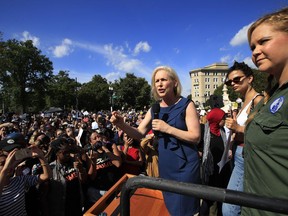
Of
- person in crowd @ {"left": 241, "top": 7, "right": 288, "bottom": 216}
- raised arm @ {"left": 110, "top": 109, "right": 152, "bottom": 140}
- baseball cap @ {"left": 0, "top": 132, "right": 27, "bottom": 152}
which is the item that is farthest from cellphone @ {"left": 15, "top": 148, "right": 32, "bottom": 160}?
person in crowd @ {"left": 241, "top": 7, "right": 288, "bottom": 216}

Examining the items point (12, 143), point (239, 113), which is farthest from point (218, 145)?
point (12, 143)

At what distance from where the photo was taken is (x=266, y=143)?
1227 millimetres

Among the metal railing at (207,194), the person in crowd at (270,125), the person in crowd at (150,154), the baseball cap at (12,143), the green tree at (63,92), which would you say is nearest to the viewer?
the metal railing at (207,194)

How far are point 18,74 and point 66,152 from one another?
48742 mm

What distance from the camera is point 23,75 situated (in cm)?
4722

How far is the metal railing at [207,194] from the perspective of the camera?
84 cm

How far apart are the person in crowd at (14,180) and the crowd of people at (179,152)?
0.01 metres

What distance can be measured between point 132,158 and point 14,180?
2.48 meters

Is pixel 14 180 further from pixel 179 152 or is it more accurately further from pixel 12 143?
pixel 179 152

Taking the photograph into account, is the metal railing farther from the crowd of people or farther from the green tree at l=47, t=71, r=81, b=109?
the green tree at l=47, t=71, r=81, b=109

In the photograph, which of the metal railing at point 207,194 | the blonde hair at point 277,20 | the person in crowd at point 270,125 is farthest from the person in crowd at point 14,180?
the blonde hair at point 277,20

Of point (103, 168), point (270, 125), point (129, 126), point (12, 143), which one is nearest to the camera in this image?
point (270, 125)

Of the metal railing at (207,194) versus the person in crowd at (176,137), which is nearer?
the metal railing at (207,194)

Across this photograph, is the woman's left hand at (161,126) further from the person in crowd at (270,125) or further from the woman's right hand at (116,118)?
the person in crowd at (270,125)
